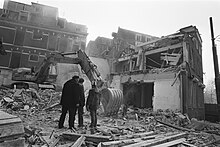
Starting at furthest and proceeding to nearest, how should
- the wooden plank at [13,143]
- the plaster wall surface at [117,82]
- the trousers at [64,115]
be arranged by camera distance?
the plaster wall surface at [117,82], the trousers at [64,115], the wooden plank at [13,143]

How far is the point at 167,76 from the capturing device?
12.9m

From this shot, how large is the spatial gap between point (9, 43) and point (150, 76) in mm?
21727

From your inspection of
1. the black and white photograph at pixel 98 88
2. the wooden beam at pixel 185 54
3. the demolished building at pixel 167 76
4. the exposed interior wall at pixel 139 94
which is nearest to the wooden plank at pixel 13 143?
the black and white photograph at pixel 98 88

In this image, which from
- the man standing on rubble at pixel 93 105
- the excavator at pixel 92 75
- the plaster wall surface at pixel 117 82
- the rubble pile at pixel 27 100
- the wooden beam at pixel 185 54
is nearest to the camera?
the man standing on rubble at pixel 93 105

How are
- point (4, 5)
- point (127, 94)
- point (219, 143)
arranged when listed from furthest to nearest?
point (4, 5) → point (127, 94) → point (219, 143)

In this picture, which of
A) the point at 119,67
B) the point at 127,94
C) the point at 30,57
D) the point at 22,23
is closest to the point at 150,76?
the point at 127,94

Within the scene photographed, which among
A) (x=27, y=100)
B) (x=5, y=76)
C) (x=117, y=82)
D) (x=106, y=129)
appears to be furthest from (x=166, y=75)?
(x=5, y=76)

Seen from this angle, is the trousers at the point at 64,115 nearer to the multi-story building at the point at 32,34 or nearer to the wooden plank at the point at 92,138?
the wooden plank at the point at 92,138

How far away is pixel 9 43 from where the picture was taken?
76.6ft

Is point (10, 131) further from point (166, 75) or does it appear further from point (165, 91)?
point (166, 75)

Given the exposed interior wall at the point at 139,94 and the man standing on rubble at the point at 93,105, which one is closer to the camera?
the man standing on rubble at the point at 93,105

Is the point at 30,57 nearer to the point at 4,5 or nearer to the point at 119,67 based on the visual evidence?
the point at 4,5

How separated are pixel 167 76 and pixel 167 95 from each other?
159cm

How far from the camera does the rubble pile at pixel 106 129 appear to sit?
14.1ft
